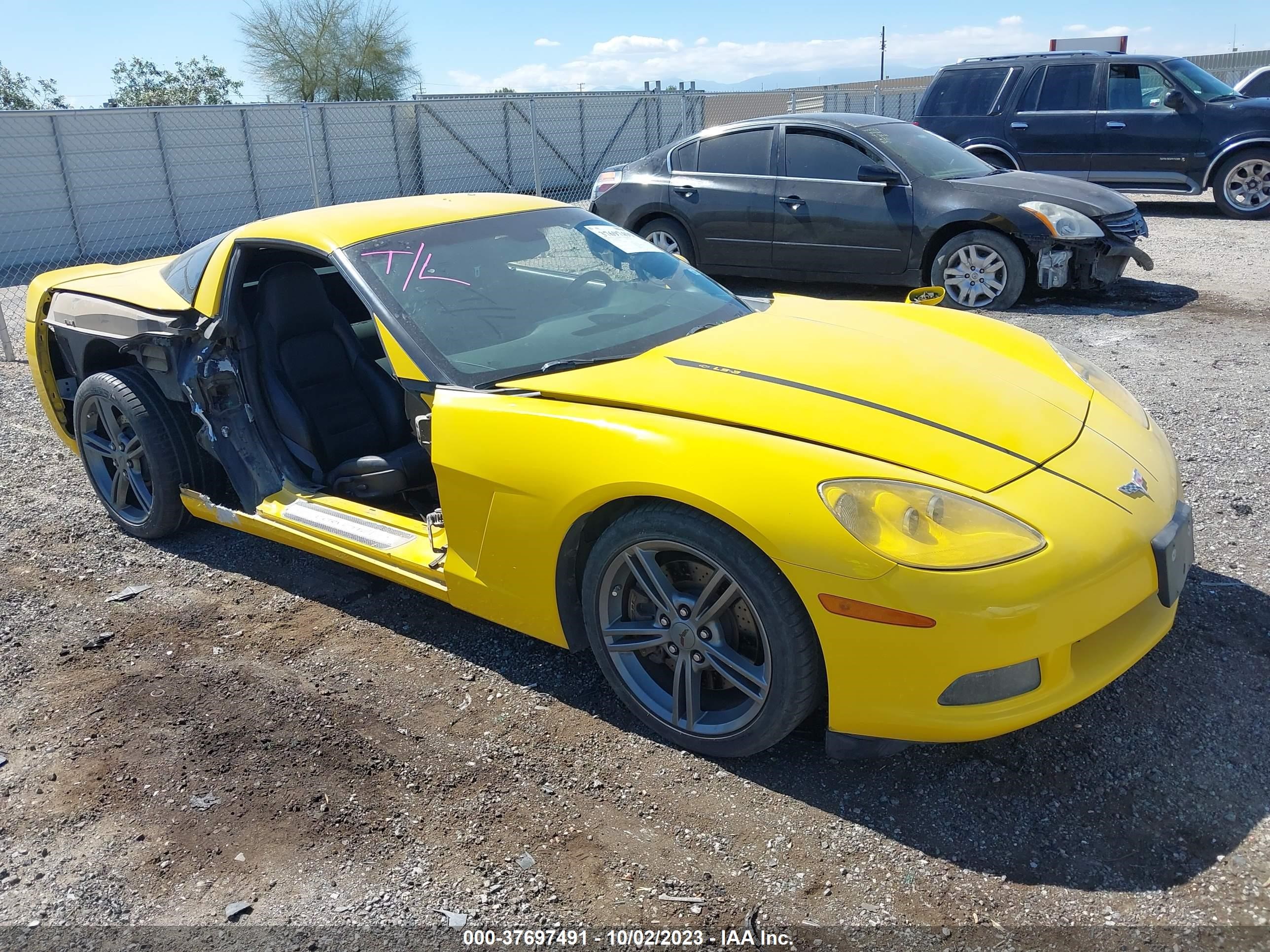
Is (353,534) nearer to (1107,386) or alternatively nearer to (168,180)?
(1107,386)

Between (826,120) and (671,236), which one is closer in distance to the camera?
(826,120)

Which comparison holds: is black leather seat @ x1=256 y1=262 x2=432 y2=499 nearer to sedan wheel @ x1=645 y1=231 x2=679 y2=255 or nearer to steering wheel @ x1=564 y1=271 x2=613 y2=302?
steering wheel @ x1=564 y1=271 x2=613 y2=302

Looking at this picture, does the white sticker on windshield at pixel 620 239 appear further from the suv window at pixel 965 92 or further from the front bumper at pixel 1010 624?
the suv window at pixel 965 92

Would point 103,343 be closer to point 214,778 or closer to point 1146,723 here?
point 214,778

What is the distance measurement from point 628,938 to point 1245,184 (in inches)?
520

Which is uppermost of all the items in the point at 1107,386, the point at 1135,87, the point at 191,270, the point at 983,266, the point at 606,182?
the point at 1135,87

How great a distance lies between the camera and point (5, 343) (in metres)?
8.68

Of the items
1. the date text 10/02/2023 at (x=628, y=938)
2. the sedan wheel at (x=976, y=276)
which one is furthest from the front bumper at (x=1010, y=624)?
the sedan wheel at (x=976, y=276)

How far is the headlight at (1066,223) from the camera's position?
24.7ft

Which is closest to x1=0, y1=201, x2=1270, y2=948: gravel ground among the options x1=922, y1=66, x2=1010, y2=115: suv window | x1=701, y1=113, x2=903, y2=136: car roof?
x1=701, y1=113, x2=903, y2=136: car roof

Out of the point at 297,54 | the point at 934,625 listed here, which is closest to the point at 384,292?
the point at 934,625

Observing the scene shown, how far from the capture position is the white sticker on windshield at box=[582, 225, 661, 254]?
412 cm

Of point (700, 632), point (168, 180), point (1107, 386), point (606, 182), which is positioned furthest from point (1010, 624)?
point (168, 180)

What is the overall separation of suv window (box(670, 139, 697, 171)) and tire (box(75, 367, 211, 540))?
19.1 ft
